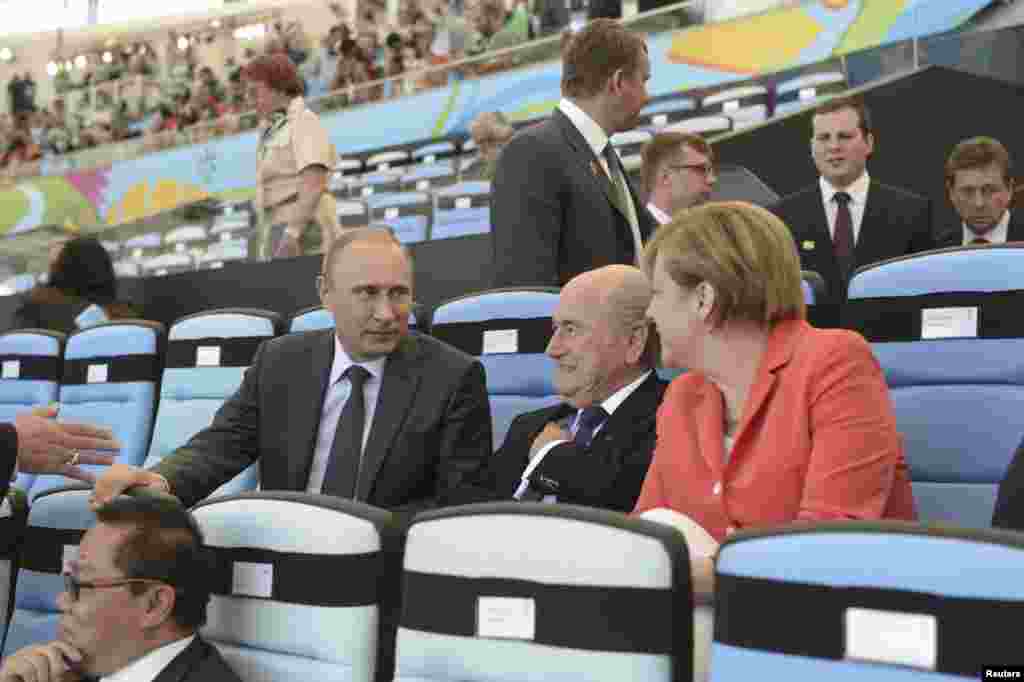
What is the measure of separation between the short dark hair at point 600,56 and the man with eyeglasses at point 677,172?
79cm

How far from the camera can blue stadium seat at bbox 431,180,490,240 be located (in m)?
6.95

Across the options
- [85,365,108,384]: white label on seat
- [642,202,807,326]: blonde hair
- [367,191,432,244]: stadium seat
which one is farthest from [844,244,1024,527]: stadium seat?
[367,191,432,244]: stadium seat

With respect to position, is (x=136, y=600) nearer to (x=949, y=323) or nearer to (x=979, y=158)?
(x=949, y=323)

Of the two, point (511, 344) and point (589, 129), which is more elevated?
point (589, 129)

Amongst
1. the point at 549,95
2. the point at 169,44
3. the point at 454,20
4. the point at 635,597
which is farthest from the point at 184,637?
the point at 169,44

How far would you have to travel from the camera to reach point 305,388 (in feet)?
9.32

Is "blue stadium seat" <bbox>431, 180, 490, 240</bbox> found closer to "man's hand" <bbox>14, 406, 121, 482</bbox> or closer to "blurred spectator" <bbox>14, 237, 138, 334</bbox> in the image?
→ "blurred spectator" <bbox>14, 237, 138, 334</bbox>

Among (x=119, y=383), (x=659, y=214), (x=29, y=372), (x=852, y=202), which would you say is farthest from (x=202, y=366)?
(x=852, y=202)

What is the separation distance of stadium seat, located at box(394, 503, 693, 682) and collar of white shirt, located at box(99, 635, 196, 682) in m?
0.46

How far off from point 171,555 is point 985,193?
296cm

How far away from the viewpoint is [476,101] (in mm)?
11258

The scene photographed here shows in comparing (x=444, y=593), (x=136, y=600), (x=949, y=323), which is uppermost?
(x=949, y=323)

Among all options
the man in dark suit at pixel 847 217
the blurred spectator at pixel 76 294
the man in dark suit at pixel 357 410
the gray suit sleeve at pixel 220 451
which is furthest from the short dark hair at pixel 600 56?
the blurred spectator at pixel 76 294

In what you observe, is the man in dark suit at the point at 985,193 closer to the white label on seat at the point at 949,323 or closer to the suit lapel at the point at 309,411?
the white label on seat at the point at 949,323
